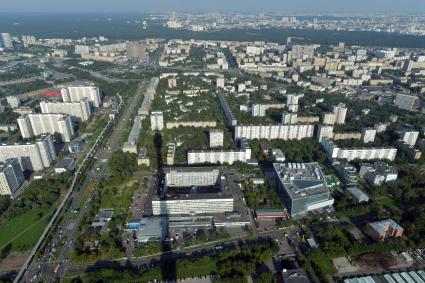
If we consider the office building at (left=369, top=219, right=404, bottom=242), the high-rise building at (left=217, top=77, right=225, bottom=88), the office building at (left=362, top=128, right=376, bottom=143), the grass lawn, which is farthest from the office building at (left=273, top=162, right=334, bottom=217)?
the high-rise building at (left=217, top=77, right=225, bottom=88)

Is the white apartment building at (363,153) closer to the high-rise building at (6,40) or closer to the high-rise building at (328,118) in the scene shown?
the high-rise building at (328,118)

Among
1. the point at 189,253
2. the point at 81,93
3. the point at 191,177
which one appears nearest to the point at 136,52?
the point at 81,93

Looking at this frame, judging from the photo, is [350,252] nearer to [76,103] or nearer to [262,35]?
[76,103]

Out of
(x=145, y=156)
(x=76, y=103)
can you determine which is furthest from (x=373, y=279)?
(x=76, y=103)

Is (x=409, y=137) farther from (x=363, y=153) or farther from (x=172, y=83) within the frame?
(x=172, y=83)

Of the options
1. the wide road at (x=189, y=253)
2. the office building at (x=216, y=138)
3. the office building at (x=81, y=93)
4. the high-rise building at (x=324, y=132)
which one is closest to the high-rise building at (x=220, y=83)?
the office building at (x=81, y=93)

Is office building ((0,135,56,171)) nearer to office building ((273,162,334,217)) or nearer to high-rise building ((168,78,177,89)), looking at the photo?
office building ((273,162,334,217))
